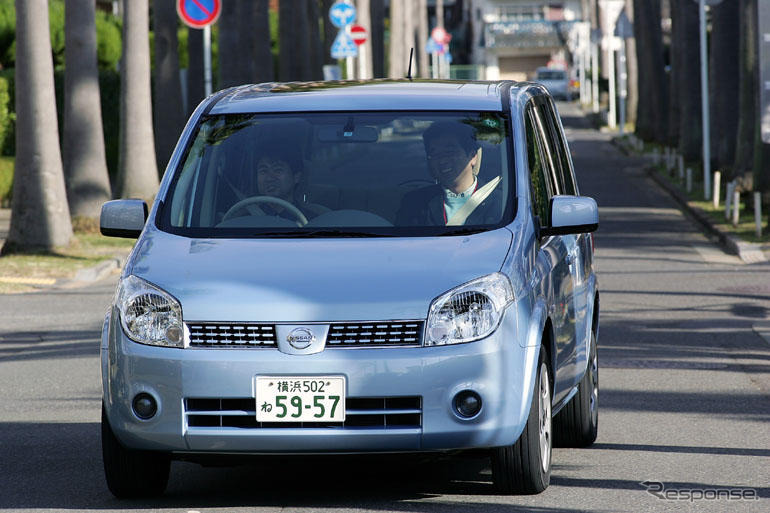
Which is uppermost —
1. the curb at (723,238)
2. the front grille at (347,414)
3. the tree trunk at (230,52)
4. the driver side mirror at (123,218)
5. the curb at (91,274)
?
the tree trunk at (230,52)

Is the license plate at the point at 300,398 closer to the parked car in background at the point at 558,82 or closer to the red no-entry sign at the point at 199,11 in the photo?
the red no-entry sign at the point at 199,11

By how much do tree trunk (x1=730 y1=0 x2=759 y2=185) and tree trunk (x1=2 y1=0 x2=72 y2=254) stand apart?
1070cm

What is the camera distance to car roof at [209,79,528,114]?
25.1ft

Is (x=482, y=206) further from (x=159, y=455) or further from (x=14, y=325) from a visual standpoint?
(x=14, y=325)

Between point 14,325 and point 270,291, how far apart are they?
8.36 metres

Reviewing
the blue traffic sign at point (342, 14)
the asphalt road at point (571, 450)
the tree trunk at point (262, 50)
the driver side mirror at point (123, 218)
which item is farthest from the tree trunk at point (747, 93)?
the driver side mirror at point (123, 218)

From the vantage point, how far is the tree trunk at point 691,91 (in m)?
34.3

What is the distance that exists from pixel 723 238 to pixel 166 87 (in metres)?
10.9

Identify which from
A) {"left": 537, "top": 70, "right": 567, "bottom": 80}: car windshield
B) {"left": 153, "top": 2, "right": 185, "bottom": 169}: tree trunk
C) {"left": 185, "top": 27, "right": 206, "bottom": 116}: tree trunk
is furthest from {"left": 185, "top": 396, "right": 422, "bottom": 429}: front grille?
{"left": 537, "top": 70, "right": 567, "bottom": 80}: car windshield

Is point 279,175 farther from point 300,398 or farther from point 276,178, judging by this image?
point 300,398

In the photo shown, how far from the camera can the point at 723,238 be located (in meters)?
21.3

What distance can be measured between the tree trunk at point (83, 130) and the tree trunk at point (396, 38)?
51554 mm

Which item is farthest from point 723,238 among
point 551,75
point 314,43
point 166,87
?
point 551,75

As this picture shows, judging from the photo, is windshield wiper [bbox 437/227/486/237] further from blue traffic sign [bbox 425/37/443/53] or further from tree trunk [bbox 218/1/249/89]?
blue traffic sign [bbox 425/37/443/53]
